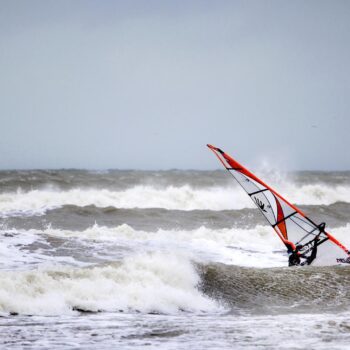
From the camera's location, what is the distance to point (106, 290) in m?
7.82

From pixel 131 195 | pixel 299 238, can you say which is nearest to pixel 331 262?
pixel 299 238

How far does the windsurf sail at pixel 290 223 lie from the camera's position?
9.92 m

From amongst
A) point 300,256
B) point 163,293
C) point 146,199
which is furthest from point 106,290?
point 146,199

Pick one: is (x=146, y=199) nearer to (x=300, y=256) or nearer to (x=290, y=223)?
(x=290, y=223)

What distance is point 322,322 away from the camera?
679 cm

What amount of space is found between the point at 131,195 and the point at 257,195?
48.6 ft

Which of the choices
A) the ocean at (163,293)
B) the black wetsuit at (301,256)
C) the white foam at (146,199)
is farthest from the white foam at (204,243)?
the white foam at (146,199)

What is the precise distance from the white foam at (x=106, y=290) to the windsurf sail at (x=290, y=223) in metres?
2.13

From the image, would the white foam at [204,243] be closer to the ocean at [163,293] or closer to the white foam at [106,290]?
the ocean at [163,293]

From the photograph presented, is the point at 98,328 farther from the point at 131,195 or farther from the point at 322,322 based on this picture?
the point at 131,195

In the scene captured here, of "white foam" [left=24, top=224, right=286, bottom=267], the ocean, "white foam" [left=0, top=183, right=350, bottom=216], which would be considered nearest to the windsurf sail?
the ocean

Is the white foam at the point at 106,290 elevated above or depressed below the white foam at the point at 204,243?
below

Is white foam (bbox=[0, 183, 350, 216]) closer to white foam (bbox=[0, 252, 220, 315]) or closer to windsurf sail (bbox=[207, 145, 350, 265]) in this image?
windsurf sail (bbox=[207, 145, 350, 265])

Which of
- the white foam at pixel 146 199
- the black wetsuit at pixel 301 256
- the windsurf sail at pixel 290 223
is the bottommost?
the black wetsuit at pixel 301 256
